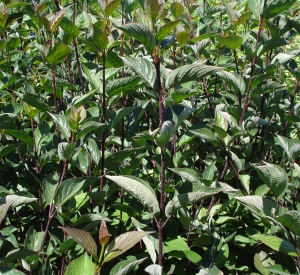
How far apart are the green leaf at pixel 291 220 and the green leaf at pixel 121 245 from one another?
457 millimetres

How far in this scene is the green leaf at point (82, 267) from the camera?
4.62ft

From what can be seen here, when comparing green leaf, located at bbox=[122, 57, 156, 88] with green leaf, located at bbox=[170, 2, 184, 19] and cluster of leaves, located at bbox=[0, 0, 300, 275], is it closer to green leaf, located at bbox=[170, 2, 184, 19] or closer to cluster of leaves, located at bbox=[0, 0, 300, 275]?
Result: cluster of leaves, located at bbox=[0, 0, 300, 275]

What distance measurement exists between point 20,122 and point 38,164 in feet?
1.76

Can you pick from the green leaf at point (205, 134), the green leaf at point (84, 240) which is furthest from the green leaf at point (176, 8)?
the green leaf at point (84, 240)

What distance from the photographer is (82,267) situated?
1419 millimetres

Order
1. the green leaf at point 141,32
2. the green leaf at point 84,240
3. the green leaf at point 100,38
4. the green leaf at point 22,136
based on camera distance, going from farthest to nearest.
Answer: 1. the green leaf at point 22,136
2. the green leaf at point 100,38
3. the green leaf at point 141,32
4. the green leaf at point 84,240

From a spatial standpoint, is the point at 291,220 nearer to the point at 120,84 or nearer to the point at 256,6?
the point at 120,84

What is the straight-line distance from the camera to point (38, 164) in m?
2.21

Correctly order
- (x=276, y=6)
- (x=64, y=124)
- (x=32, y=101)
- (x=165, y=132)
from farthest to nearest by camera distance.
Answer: (x=276, y=6), (x=32, y=101), (x=64, y=124), (x=165, y=132)

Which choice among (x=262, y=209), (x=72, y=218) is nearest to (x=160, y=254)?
(x=262, y=209)

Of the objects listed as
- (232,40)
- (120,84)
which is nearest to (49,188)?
(120,84)

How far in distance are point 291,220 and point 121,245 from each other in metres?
0.55

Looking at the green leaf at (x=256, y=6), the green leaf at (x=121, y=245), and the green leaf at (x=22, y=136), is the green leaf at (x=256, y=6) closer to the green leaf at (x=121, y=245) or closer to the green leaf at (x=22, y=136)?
the green leaf at (x=22, y=136)

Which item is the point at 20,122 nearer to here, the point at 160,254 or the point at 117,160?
the point at 117,160
